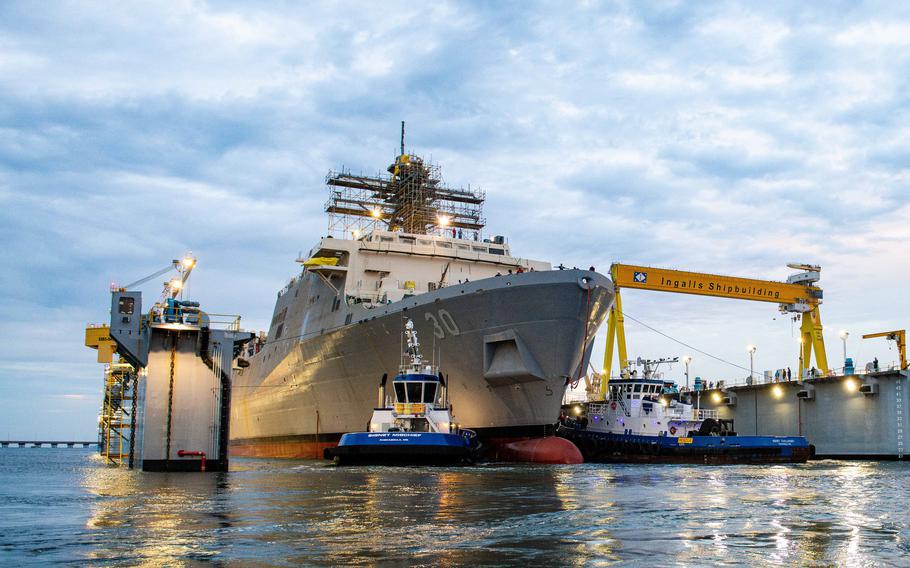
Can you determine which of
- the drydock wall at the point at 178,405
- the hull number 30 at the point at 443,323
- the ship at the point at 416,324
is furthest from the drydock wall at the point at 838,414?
the drydock wall at the point at 178,405

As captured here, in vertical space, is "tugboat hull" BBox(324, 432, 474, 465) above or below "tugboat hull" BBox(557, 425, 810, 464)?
above

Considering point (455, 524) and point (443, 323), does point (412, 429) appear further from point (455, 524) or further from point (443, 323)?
point (455, 524)

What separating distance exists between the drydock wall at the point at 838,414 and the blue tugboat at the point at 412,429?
76.3ft

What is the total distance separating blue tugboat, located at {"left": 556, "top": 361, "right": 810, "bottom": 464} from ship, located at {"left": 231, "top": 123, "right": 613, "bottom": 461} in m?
6.40

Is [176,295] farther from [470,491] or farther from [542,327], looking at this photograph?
[470,491]

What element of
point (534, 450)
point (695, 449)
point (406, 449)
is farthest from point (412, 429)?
point (695, 449)

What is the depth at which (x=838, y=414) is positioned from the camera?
44.2 metres

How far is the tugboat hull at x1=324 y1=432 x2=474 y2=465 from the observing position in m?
27.1

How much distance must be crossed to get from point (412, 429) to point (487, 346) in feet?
12.7

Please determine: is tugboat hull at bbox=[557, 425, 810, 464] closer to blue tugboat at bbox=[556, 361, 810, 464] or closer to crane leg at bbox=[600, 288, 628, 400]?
blue tugboat at bbox=[556, 361, 810, 464]

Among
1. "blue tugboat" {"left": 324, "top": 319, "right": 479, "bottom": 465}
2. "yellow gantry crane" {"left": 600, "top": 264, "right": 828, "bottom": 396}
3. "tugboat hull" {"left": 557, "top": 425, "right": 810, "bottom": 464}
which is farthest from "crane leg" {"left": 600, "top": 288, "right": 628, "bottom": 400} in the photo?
"blue tugboat" {"left": 324, "top": 319, "right": 479, "bottom": 465}

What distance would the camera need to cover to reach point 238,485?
1988 cm

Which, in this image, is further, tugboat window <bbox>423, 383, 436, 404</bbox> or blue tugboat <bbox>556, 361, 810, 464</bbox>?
blue tugboat <bbox>556, 361, 810, 464</bbox>

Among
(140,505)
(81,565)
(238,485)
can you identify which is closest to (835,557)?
(81,565)
